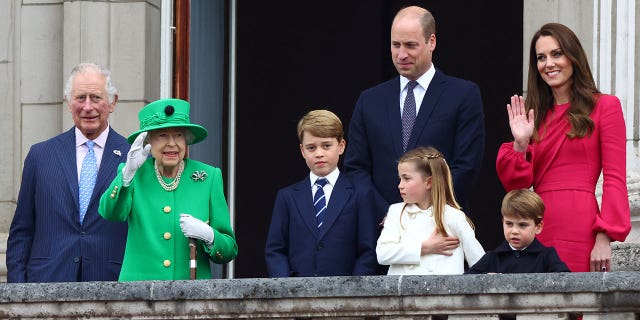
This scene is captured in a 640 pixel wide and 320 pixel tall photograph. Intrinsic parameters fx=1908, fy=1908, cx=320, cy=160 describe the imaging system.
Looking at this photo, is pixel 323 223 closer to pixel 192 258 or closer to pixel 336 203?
pixel 336 203

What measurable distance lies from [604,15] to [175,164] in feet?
11.5

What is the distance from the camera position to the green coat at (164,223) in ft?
29.5

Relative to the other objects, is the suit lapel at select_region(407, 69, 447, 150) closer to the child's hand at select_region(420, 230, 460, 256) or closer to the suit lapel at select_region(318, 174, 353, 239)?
the suit lapel at select_region(318, 174, 353, 239)

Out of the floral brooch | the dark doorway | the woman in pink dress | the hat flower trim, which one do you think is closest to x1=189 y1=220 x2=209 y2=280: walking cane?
the floral brooch

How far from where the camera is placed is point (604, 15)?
11.5 meters

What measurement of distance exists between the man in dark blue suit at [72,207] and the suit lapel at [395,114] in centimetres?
134

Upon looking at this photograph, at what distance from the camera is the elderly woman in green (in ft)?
29.3

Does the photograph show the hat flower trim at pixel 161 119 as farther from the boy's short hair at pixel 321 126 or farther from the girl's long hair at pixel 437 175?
the girl's long hair at pixel 437 175

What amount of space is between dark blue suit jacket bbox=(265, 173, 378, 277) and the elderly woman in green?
0.79ft

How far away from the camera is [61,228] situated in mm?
9352

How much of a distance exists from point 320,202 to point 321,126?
1.23 feet

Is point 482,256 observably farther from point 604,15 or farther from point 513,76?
point 513,76

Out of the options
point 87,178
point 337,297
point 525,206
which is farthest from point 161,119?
point 525,206

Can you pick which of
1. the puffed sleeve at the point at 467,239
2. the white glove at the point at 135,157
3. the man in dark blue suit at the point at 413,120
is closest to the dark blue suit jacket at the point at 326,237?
the man in dark blue suit at the point at 413,120
